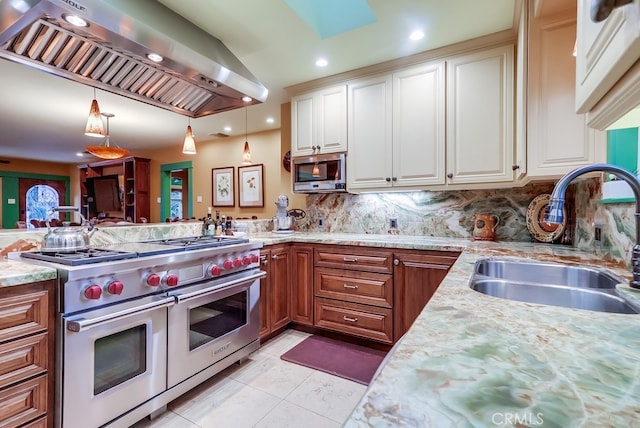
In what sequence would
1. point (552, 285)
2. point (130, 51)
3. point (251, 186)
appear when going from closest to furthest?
point (552, 285), point (130, 51), point (251, 186)

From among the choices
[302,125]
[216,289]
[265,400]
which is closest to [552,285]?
[265,400]

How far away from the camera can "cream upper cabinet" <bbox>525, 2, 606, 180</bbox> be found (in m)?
1.63

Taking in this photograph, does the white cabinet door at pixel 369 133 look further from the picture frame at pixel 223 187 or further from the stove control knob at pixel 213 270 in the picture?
the picture frame at pixel 223 187

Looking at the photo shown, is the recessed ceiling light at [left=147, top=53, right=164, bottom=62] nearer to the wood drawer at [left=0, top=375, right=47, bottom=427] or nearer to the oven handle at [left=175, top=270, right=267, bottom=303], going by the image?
the oven handle at [left=175, top=270, right=267, bottom=303]

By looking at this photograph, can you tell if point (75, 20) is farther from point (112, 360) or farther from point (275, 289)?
point (275, 289)

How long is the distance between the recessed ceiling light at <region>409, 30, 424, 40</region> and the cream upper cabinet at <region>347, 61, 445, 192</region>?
1.03 feet

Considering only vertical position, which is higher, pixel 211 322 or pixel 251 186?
pixel 251 186

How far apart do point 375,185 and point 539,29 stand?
1506 mm

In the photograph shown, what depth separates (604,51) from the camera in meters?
0.56

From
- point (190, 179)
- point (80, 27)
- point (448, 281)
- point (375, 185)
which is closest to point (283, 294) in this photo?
point (375, 185)

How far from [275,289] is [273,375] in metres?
0.69

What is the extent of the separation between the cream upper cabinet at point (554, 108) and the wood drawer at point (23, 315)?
2.51 meters

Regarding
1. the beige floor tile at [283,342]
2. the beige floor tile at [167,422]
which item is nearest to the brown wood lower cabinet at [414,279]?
the beige floor tile at [283,342]

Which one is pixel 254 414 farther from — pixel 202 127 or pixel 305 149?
pixel 202 127
